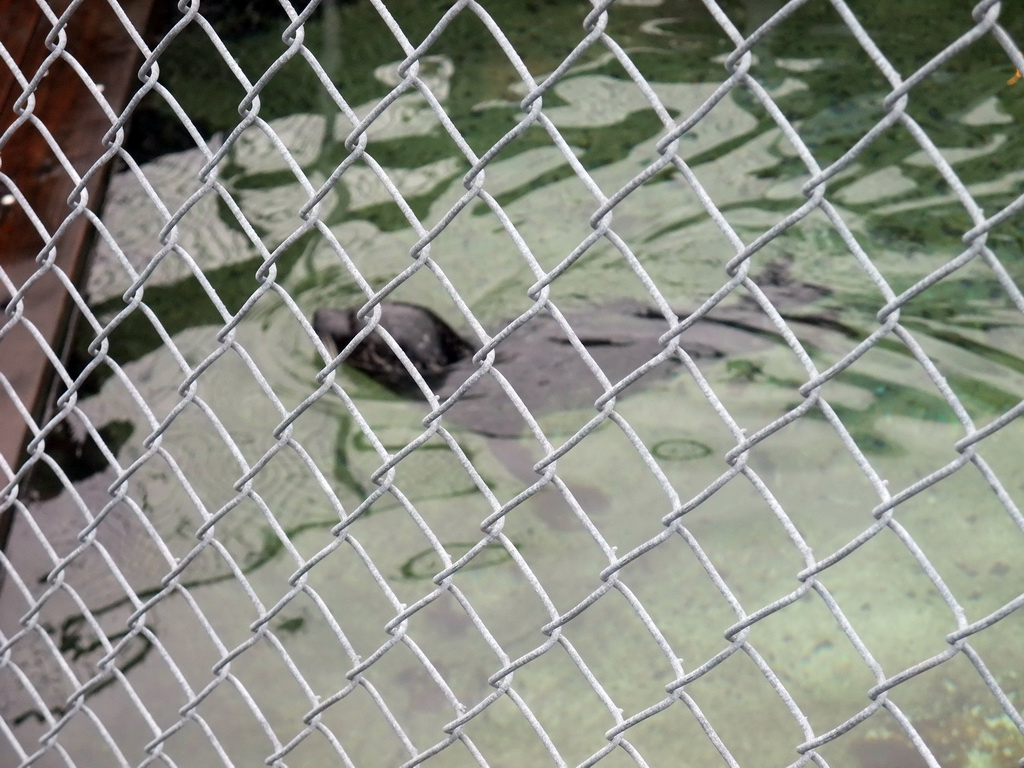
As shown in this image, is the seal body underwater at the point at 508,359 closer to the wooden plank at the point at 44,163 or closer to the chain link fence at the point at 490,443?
the chain link fence at the point at 490,443

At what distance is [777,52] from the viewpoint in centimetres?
480

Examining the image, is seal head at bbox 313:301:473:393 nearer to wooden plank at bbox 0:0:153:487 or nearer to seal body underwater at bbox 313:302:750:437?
seal body underwater at bbox 313:302:750:437

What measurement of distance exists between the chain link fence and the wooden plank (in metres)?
0.04

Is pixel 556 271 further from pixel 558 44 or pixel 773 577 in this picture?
pixel 558 44

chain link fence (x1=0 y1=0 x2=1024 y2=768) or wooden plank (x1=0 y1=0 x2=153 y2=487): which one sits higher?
wooden plank (x1=0 y1=0 x2=153 y2=487)


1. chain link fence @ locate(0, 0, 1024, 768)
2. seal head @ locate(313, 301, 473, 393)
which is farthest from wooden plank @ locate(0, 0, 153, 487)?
seal head @ locate(313, 301, 473, 393)

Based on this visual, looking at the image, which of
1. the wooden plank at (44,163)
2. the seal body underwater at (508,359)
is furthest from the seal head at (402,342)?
the wooden plank at (44,163)

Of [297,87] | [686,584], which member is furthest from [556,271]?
[297,87]

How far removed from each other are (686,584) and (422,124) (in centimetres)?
256

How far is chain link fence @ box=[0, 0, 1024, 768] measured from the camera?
7.29 feet

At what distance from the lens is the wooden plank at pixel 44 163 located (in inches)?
129

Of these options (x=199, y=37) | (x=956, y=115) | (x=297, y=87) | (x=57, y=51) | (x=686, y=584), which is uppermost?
(x=199, y=37)

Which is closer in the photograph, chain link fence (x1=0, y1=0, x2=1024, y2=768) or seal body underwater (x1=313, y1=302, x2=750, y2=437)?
chain link fence (x1=0, y1=0, x2=1024, y2=768)

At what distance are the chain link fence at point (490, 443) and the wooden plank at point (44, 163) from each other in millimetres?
38
